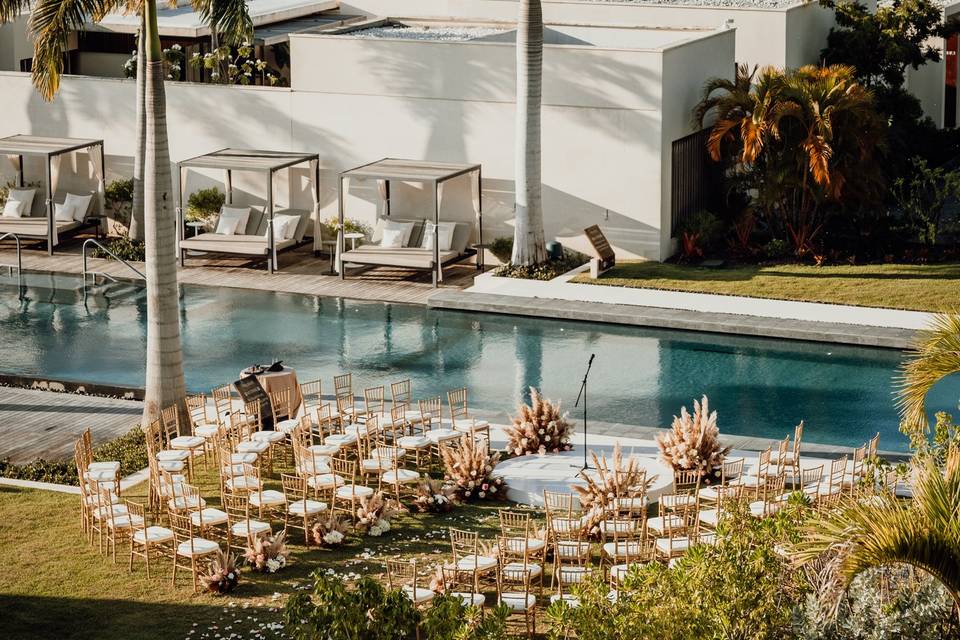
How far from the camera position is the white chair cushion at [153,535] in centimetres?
1411

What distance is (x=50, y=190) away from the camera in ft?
98.2

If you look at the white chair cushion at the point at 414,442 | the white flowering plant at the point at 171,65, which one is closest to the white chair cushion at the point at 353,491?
the white chair cushion at the point at 414,442

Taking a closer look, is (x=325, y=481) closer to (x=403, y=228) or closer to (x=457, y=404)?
(x=457, y=404)

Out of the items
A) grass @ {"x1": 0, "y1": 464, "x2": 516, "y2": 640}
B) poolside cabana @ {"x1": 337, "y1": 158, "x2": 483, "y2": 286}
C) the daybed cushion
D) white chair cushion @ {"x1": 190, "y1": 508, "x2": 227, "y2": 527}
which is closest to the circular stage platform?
grass @ {"x1": 0, "y1": 464, "x2": 516, "y2": 640}

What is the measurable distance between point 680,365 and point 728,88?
779 cm

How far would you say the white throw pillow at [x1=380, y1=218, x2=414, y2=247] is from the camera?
28.4 metres

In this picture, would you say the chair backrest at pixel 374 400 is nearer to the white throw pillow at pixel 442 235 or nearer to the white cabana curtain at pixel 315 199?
the white throw pillow at pixel 442 235

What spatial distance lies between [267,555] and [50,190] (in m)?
17.7

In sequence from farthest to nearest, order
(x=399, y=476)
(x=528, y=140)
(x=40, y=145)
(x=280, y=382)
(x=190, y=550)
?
(x=40, y=145), (x=528, y=140), (x=280, y=382), (x=399, y=476), (x=190, y=550)

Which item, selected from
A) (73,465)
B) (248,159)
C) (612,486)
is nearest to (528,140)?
(248,159)

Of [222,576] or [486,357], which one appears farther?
[486,357]

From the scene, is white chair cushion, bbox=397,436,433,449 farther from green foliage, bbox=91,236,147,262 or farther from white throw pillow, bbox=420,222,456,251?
green foliage, bbox=91,236,147,262

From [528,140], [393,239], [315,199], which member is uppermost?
[528,140]

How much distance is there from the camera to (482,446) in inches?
640
